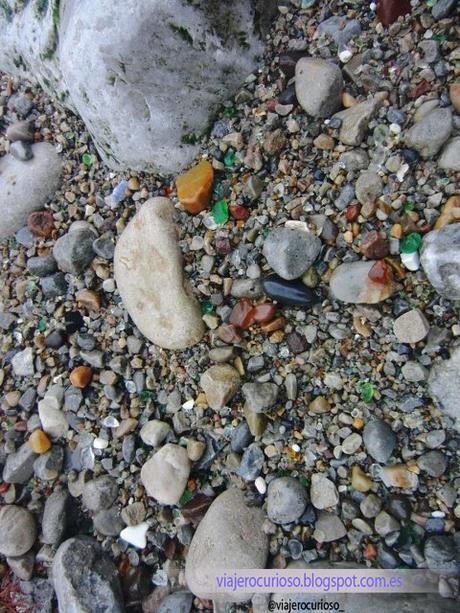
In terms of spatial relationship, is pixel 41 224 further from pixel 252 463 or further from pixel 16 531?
pixel 252 463

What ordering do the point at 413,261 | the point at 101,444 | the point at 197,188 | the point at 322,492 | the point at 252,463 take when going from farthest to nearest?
the point at 101,444
the point at 197,188
the point at 252,463
the point at 322,492
the point at 413,261

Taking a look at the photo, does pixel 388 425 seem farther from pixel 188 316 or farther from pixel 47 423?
pixel 47 423

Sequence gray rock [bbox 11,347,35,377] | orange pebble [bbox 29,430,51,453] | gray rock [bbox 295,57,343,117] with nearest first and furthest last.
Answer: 1. gray rock [bbox 295,57,343,117]
2. orange pebble [bbox 29,430,51,453]
3. gray rock [bbox 11,347,35,377]

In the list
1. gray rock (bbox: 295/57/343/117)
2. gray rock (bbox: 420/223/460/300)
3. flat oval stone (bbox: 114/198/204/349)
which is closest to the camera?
gray rock (bbox: 420/223/460/300)

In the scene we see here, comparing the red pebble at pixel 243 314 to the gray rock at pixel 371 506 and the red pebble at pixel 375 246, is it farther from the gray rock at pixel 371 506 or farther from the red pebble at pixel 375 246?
the gray rock at pixel 371 506

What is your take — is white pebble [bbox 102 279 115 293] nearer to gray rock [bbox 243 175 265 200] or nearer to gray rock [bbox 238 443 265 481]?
gray rock [bbox 243 175 265 200]

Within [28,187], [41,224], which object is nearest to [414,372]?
[41,224]

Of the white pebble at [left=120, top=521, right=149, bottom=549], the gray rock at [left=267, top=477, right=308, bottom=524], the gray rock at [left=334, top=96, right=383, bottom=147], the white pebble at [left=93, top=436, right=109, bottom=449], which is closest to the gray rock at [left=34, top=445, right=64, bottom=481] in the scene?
the white pebble at [left=93, top=436, right=109, bottom=449]
